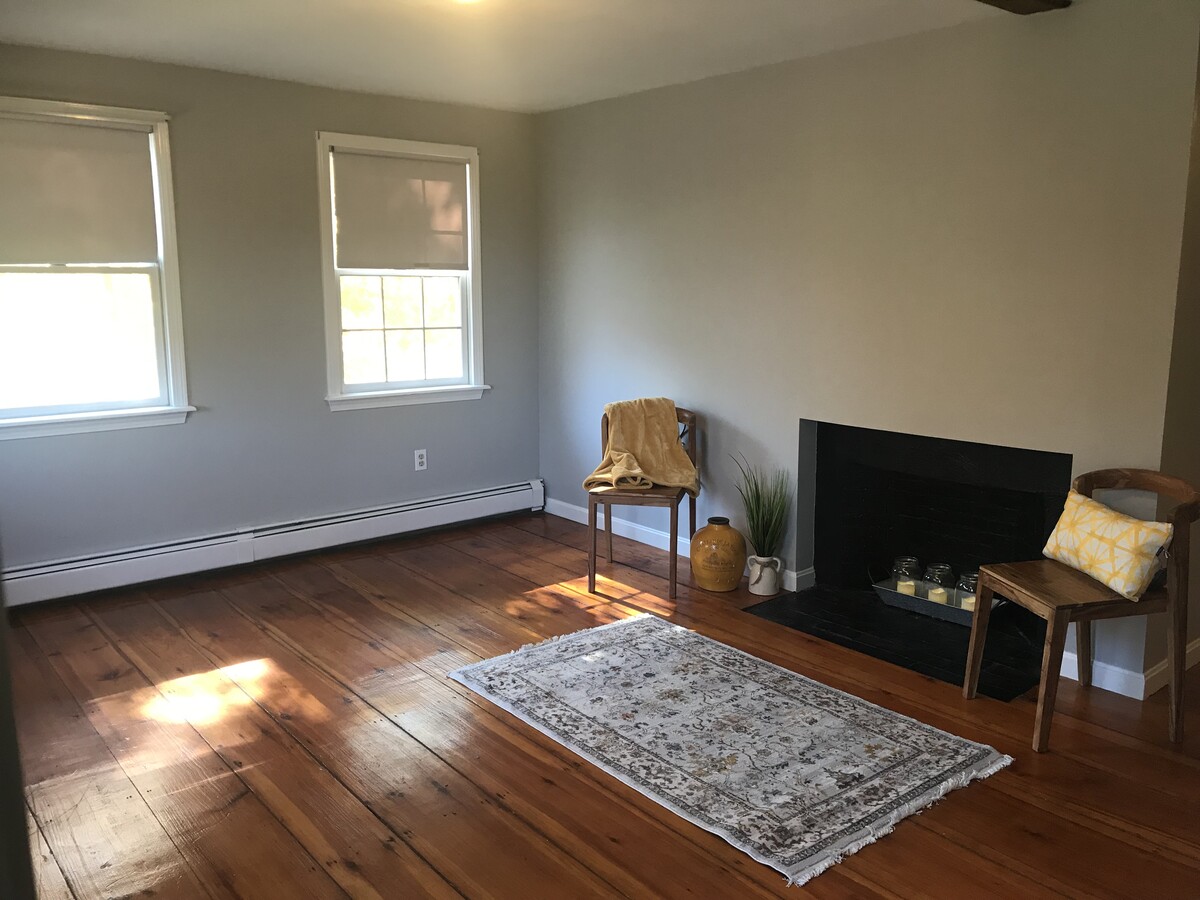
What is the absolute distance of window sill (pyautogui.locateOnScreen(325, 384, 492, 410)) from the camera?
16.3 ft

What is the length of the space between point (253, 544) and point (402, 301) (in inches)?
58.6

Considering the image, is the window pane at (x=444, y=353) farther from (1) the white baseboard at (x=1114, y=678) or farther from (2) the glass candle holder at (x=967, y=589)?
(1) the white baseboard at (x=1114, y=678)

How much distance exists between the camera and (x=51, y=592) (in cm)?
416

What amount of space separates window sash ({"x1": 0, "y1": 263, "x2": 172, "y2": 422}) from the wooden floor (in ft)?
2.79

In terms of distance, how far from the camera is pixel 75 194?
402 cm

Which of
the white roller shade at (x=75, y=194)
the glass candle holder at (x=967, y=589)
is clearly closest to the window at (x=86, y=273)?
the white roller shade at (x=75, y=194)

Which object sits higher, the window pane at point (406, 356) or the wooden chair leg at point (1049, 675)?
the window pane at point (406, 356)

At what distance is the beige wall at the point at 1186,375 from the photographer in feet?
9.84

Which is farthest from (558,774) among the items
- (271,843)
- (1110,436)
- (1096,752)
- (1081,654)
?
(1110,436)

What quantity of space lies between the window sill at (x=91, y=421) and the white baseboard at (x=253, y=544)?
1.88 feet

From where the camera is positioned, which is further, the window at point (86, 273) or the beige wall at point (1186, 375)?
the window at point (86, 273)

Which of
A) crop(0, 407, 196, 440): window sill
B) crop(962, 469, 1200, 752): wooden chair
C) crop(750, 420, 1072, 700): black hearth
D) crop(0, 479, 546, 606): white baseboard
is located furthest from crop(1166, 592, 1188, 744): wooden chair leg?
crop(0, 407, 196, 440): window sill

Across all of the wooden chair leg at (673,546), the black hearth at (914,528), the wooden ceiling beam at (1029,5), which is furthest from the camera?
the wooden chair leg at (673,546)

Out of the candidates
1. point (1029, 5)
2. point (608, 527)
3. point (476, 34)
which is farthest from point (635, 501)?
point (1029, 5)
